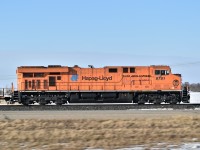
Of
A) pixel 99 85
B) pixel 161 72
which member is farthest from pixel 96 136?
pixel 161 72

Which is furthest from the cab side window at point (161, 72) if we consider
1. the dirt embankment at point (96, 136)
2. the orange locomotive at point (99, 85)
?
the dirt embankment at point (96, 136)

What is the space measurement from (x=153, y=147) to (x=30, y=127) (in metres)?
6.75

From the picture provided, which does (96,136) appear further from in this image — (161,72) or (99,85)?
(161,72)

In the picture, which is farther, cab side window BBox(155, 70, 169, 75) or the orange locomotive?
cab side window BBox(155, 70, 169, 75)

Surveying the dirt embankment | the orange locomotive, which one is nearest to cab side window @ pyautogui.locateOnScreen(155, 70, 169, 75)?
the orange locomotive

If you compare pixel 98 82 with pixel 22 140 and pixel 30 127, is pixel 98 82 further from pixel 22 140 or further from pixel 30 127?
pixel 22 140

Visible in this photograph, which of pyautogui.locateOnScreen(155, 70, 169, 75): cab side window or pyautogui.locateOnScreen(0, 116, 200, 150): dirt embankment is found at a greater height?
pyautogui.locateOnScreen(155, 70, 169, 75): cab side window

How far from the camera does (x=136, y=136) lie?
12.2 m

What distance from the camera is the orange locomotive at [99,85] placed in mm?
34062

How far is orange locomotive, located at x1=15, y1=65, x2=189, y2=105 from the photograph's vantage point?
34062 millimetres

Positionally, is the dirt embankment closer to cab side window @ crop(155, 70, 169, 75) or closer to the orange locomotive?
the orange locomotive

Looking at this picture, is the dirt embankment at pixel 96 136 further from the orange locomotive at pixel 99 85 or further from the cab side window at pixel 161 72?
the cab side window at pixel 161 72

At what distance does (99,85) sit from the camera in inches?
1375

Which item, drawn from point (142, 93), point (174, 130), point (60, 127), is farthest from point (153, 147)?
point (142, 93)
